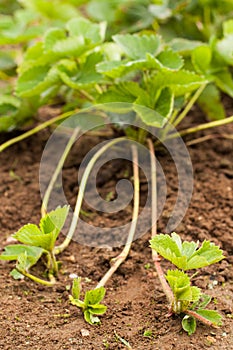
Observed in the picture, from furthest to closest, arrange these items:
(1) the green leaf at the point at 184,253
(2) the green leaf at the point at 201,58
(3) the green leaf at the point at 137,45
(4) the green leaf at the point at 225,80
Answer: (4) the green leaf at the point at 225,80, (2) the green leaf at the point at 201,58, (3) the green leaf at the point at 137,45, (1) the green leaf at the point at 184,253

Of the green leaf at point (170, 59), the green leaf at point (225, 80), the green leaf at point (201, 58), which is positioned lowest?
the green leaf at point (225, 80)

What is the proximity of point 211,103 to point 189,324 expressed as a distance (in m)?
0.91

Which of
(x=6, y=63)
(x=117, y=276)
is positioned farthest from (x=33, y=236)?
(x=6, y=63)

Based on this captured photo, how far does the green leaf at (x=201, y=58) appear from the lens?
1781 millimetres

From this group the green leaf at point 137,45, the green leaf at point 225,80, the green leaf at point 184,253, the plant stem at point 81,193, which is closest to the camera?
the green leaf at point 184,253

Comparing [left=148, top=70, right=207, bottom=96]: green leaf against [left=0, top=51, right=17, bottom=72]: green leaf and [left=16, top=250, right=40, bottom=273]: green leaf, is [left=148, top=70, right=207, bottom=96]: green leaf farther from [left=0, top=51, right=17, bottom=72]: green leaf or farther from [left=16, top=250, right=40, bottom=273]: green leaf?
[left=0, top=51, right=17, bottom=72]: green leaf

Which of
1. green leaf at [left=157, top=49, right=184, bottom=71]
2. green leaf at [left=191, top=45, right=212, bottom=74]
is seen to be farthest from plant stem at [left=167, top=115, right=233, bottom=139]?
green leaf at [left=157, top=49, right=184, bottom=71]

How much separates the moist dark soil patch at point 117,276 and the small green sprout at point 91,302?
2cm

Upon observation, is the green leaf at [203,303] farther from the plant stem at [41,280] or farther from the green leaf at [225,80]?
the green leaf at [225,80]

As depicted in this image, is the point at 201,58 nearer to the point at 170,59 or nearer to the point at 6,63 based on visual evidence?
the point at 170,59

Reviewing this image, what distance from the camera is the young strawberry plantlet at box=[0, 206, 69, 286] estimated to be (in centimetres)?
133

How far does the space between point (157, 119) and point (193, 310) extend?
554mm

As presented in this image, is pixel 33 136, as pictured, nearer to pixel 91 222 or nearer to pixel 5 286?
pixel 91 222

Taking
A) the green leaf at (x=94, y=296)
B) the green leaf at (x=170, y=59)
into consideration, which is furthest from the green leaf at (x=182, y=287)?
the green leaf at (x=170, y=59)
